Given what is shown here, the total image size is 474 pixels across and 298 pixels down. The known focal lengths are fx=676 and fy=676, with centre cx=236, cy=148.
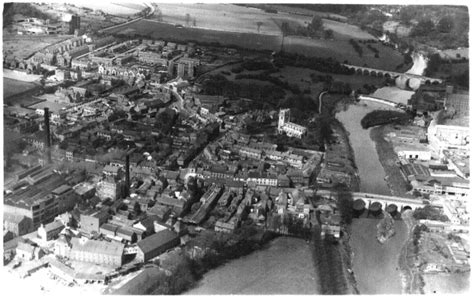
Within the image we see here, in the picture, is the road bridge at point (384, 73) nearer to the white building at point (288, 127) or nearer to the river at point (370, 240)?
the river at point (370, 240)

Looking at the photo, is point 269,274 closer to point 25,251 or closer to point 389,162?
point 25,251

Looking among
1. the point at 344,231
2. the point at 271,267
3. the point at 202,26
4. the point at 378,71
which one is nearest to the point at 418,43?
Answer: the point at 378,71

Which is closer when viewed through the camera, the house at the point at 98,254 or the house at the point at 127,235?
the house at the point at 98,254

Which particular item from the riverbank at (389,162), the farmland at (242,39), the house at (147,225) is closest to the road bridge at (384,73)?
the farmland at (242,39)

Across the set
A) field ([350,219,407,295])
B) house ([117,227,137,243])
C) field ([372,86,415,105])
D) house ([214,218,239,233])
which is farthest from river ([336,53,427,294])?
house ([117,227,137,243])

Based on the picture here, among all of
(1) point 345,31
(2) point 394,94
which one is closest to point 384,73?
(2) point 394,94

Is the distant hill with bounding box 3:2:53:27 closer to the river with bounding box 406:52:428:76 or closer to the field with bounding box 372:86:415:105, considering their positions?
the field with bounding box 372:86:415:105
